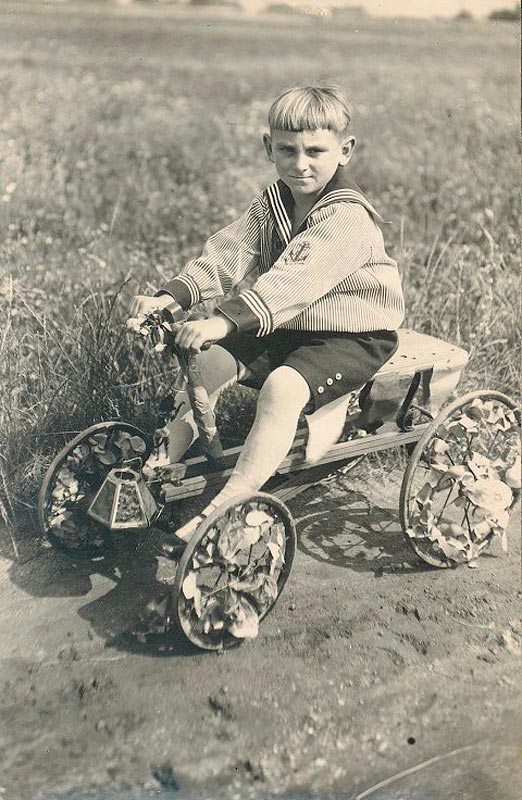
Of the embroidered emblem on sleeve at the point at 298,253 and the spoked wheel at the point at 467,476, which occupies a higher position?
the embroidered emblem on sleeve at the point at 298,253

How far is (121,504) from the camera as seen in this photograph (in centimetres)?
237

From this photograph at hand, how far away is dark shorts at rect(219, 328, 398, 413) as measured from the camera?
248 cm

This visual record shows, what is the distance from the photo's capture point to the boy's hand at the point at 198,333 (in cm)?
223

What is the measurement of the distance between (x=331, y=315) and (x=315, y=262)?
218mm

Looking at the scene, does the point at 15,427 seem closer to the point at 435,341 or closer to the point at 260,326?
the point at 260,326

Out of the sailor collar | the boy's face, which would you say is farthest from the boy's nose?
the sailor collar

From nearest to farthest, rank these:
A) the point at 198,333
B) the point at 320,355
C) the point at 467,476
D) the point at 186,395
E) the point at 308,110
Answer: the point at 198,333 < the point at 308,110 < the point at 320,355 < the point at 186,395 < the point at 467,476

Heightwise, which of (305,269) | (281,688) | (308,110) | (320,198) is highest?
(308,110)

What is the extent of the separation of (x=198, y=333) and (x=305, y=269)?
0.42m

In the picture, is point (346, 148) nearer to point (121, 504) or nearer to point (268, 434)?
point (268, 434)

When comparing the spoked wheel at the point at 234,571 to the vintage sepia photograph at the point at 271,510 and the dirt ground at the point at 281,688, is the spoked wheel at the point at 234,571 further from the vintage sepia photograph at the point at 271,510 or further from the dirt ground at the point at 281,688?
the dirt ground at the point at 281,688

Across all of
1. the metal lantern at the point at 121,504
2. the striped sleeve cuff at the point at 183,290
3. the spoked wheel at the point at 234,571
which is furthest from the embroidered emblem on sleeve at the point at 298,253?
the metal lantern at the point at 121,504

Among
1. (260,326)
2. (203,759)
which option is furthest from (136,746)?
(260,326)

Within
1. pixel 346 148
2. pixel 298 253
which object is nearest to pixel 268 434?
pixel 298 253
